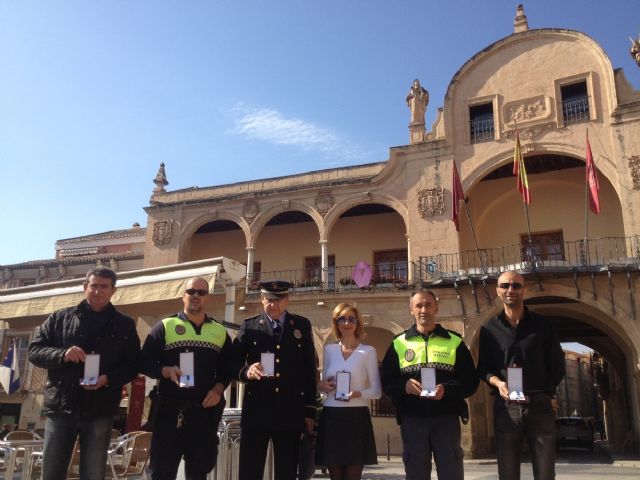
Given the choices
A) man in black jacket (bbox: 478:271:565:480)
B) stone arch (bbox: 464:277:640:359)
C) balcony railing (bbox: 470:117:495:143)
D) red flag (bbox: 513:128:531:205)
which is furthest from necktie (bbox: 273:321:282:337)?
balcony railing (bbox: 470:117:495:143)

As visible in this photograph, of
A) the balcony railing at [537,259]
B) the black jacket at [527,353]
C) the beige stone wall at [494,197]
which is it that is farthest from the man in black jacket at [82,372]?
the beige stone wall at [494,197]

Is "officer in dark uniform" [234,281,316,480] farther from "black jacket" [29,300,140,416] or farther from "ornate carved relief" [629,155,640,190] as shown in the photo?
"ornate carved relief" [629,155,640,190]

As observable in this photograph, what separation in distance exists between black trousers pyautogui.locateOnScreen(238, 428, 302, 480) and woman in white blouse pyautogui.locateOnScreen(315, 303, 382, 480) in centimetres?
22

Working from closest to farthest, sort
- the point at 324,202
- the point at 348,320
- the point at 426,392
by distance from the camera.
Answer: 1. the point at 426,392
2. the point at 348,320
3. the point at 324,202

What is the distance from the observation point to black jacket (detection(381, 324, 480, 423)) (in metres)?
4.22

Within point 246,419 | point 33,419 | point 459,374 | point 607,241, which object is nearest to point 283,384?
point 246,419

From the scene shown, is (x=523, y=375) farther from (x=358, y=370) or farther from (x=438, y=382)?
(x=358, y=370)

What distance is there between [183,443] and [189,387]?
40cm

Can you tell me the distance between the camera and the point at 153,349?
441 cm

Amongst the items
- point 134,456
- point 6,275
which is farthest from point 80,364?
point 6,275

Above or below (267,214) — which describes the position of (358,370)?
below

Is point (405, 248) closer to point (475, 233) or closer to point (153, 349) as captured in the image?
point (475, 233)

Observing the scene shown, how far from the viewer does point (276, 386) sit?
4.30 metres

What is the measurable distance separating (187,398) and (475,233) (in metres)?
15.6
